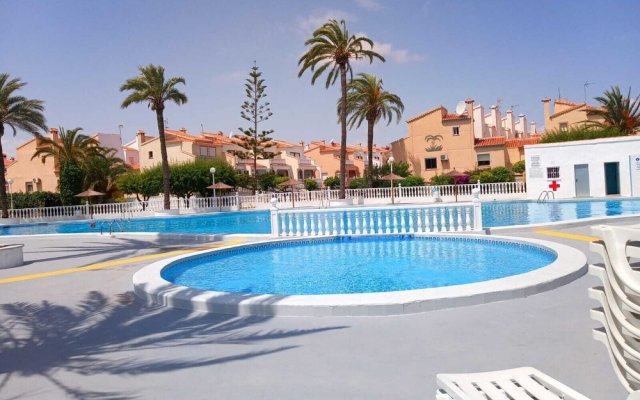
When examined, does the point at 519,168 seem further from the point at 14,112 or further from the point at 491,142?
the point at 14,112

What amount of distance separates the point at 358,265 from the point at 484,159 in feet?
135

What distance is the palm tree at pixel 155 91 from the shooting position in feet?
Result: 115

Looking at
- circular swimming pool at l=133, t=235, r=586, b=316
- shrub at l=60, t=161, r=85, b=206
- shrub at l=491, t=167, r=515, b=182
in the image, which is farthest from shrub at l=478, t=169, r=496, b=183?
shrub at l=60, t=161, r=85, b=206

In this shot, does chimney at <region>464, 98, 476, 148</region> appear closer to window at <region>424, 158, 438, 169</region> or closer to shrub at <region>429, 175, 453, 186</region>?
window at <region>424, 158, 438, 169</region>

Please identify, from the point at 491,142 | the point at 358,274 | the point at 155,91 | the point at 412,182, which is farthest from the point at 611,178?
the point at 155,91

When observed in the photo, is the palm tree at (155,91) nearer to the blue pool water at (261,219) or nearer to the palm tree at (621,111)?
the blue pool water at (261,219)

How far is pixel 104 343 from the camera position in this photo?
5480 millimetres

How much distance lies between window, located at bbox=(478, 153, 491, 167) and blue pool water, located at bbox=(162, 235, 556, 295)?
37302mm

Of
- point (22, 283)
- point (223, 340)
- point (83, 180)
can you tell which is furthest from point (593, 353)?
point (83, 180)

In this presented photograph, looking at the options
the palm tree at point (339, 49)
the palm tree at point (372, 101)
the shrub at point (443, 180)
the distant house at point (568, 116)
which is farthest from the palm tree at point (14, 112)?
the distant house at point (568, 116)

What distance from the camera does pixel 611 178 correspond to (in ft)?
99.5

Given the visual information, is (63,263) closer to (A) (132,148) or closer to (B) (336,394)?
(B) (336,394)

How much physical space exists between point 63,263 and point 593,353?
477 inches

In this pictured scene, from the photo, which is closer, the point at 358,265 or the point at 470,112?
the point at 358,265
